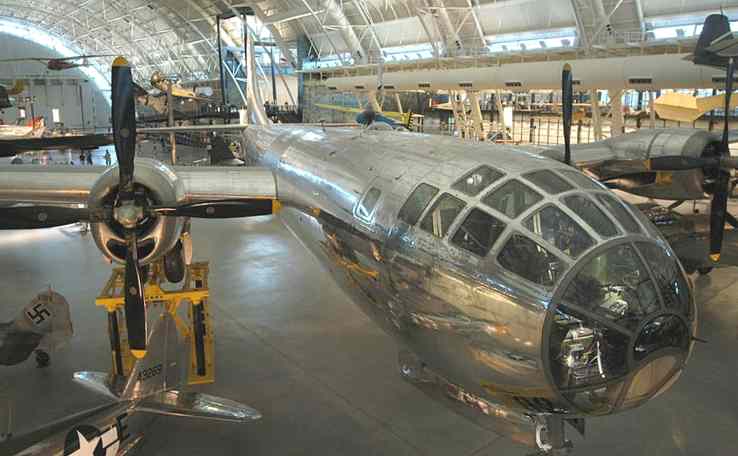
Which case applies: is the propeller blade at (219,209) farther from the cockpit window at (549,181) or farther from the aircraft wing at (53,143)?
the aircraft wing at (53,143)

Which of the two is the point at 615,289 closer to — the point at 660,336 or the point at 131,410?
the point at 660,336

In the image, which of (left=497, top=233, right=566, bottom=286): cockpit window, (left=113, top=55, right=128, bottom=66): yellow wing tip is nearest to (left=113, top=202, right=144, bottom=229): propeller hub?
(left=113, top=55, right=128, bottom=66): yellow wing tip

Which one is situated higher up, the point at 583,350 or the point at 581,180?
the point at 581,180

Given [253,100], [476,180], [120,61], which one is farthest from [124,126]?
[253,100]

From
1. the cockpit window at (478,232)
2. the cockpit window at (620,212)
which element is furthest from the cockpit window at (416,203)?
the cockpit window at (620,212)

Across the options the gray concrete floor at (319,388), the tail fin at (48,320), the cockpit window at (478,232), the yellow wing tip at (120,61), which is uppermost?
the yellow wing tip at (120,61)

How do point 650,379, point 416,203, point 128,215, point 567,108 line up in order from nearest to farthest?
point 650,379 < point 416,203 < point 128,215 < point 567,108

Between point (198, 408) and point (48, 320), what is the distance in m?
4.05

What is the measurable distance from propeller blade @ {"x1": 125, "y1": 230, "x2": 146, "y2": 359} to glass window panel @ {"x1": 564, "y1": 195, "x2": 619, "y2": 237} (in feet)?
15.8

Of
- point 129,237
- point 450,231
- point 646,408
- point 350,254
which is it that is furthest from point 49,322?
point 646,408

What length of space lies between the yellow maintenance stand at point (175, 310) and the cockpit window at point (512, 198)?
5.12 metres

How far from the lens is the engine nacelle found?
729cm

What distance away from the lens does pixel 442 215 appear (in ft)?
16.2

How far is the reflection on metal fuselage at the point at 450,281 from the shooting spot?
4.18 m
